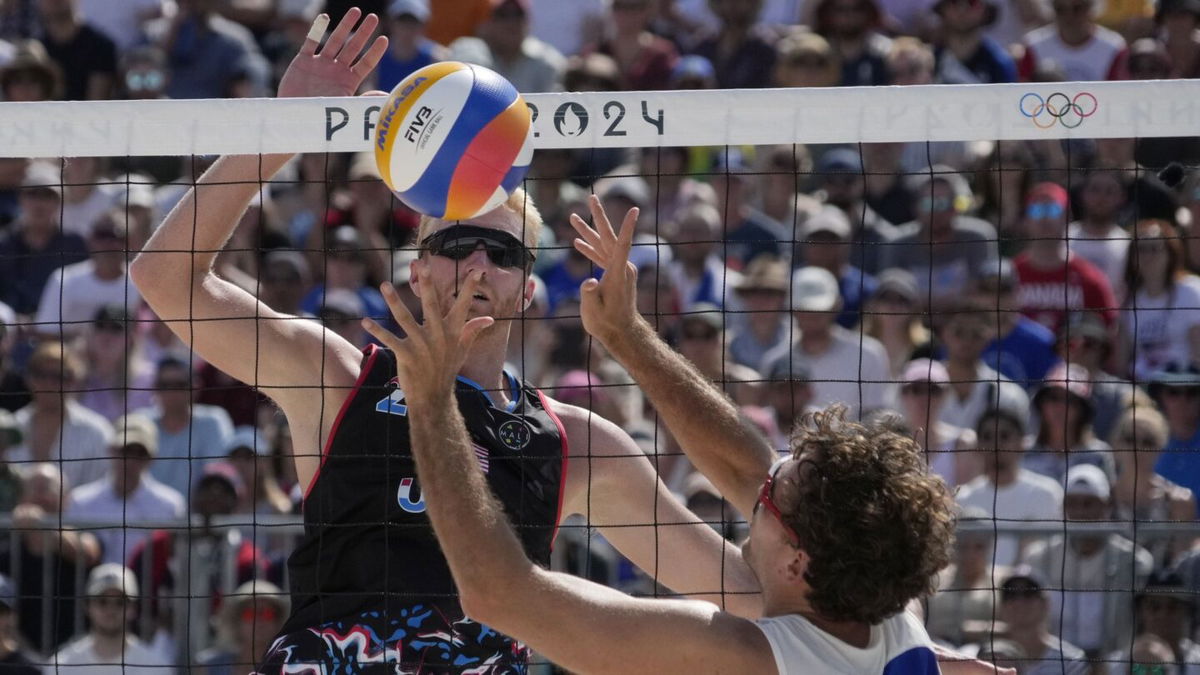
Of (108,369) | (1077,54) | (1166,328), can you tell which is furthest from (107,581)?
(1077,54)

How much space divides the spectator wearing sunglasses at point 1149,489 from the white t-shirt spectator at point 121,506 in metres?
4.21

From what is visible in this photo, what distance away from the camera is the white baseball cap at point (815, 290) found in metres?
8.68

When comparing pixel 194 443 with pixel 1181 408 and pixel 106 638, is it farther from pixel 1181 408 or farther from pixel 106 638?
pixel 1181 408

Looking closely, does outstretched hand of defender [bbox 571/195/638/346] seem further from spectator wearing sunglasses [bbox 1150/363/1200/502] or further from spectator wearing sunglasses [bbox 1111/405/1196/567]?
spectator wearing sunglasses [bbox 1150/363/1200/502]

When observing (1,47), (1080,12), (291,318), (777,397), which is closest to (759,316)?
(777,397)

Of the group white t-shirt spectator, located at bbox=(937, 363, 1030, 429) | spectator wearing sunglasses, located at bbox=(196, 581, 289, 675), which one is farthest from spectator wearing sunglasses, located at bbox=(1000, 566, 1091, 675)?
spectator wearing sunglasses, located at bbox=(196, 581, 289, 675)

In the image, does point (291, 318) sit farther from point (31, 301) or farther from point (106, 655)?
point (31, 301)

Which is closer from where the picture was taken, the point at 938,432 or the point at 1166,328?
the point at 938,432

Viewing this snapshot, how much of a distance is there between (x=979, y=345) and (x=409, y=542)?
4.98 m

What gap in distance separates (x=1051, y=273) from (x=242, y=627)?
4.48m

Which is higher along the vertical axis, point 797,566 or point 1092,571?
point 797,566

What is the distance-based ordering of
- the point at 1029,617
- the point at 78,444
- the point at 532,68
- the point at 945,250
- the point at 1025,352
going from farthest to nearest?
the point at 532,68 → the point at 945,250 → the point at 1025,352 → the point at 78,444 → the point at 1029,617

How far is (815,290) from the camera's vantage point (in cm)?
873

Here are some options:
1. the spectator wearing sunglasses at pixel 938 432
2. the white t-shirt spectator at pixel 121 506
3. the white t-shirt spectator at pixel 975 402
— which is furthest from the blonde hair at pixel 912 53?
the white t-shirt spectator at pixel 121 506
